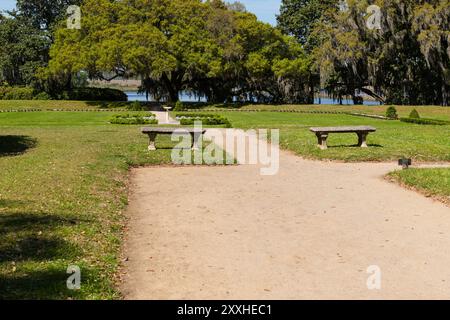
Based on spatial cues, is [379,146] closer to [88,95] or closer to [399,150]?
[399,150]

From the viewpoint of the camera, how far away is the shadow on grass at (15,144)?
49.2 feet

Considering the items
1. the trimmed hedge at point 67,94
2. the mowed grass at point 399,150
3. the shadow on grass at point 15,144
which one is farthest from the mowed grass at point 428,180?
the trimmed hedge at point 67,94

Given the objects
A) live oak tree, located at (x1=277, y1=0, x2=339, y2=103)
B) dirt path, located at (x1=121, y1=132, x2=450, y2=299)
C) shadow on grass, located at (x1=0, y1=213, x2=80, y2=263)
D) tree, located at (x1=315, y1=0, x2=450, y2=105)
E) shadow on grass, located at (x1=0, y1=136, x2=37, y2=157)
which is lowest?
dirt path, located at (x1=121, y1=132, x2=450, y2=299)

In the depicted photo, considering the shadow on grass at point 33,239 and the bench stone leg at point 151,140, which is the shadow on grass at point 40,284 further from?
the bench stone leg at point 151,140

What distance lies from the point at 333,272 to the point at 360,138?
11577mm

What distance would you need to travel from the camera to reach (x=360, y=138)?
16.9 metres

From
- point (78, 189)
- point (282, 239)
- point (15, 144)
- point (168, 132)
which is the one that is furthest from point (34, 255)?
point (15, 144)

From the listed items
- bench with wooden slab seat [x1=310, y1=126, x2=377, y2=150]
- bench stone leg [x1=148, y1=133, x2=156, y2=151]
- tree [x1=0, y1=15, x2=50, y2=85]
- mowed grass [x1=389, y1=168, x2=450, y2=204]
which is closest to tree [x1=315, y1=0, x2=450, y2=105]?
tree [x1=0, y1=15, x2=50, y2=85]

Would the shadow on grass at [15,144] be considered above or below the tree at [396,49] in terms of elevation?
below

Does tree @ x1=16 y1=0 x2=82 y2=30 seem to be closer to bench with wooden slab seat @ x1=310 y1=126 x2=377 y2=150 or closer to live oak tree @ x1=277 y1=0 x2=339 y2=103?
live oak tree @ x1=277 y1=0 x2=339 y2=103

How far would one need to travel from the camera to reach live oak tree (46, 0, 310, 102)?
43094 mm

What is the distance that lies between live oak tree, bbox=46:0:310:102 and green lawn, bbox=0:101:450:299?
23.2m

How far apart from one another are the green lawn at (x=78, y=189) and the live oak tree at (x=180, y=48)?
23.2 metres

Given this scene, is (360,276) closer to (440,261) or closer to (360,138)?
(440,261)
